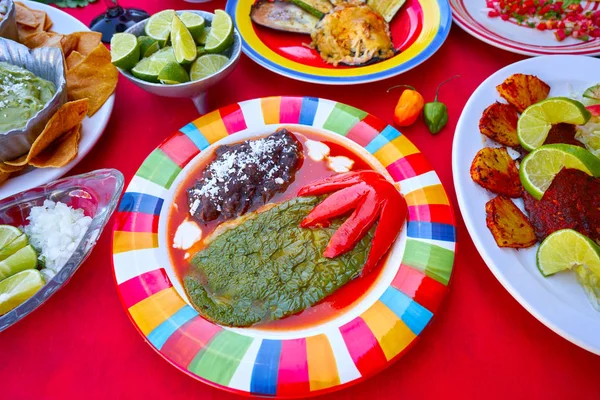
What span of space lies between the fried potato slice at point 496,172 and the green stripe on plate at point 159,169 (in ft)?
4.97

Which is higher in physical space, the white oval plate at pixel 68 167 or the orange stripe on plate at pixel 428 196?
the orange stripe on plate at pixel 428 196

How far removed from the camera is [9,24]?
250 cm

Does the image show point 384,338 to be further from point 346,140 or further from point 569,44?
point 569,44

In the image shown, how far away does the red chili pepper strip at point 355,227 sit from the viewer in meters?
1.96

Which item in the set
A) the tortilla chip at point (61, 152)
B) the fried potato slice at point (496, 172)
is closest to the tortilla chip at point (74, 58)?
the tortilla chip at point (61, 152)

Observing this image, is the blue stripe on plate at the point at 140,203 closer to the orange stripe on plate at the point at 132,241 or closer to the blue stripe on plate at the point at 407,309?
the orange stripe on plate at the point at 132,241

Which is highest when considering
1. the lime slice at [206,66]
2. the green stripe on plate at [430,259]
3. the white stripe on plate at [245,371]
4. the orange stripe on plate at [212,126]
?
the lime slice at [206,66]

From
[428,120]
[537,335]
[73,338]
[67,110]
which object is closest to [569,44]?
[428,120]

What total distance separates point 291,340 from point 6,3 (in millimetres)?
2622

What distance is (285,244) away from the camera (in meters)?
2.01

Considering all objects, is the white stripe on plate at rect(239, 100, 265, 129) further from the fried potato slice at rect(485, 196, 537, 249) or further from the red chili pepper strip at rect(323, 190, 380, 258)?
the fried potato slice at rect(485, 196, 537, 249)

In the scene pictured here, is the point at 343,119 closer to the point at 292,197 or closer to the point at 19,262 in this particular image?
the point at 292,197

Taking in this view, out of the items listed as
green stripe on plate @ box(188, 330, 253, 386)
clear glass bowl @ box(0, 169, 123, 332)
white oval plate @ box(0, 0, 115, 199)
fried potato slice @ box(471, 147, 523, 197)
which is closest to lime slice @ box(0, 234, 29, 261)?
clear glass bowl @ box(0, 169, 123, 332)

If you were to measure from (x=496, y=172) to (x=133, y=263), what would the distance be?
1.75 m
